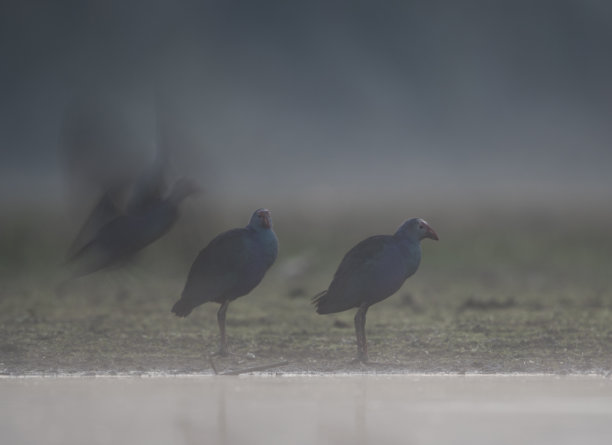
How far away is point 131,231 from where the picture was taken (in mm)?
10180

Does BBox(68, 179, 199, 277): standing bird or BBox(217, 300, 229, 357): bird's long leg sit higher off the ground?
BBox(68, 179, 199, 277): standing bird

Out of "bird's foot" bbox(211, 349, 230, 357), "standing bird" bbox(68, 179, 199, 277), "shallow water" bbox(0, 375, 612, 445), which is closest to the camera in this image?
"shallow water" bbox(0, 375, 612, 445)

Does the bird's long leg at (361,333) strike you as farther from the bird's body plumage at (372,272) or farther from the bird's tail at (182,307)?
the bird's tail at (182,307)

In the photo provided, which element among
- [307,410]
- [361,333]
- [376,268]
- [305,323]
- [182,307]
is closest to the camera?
[307,410]

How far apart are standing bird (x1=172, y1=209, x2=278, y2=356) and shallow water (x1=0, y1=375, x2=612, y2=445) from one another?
76cm

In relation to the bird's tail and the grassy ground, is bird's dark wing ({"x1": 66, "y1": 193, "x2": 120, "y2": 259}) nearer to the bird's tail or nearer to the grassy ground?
the grassy ground

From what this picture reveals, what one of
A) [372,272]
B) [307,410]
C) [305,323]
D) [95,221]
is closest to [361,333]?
[372,272]

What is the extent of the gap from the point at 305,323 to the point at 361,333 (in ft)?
12.0

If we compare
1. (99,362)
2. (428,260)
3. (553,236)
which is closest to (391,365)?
(99,362)

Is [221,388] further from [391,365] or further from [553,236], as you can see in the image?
[553,236]

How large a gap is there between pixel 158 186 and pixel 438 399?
291 centimetres

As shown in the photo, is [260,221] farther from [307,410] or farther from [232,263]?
[307,410]

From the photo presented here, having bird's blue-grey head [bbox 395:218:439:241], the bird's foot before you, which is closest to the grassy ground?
the bird's foot

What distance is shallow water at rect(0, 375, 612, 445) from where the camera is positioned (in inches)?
335
